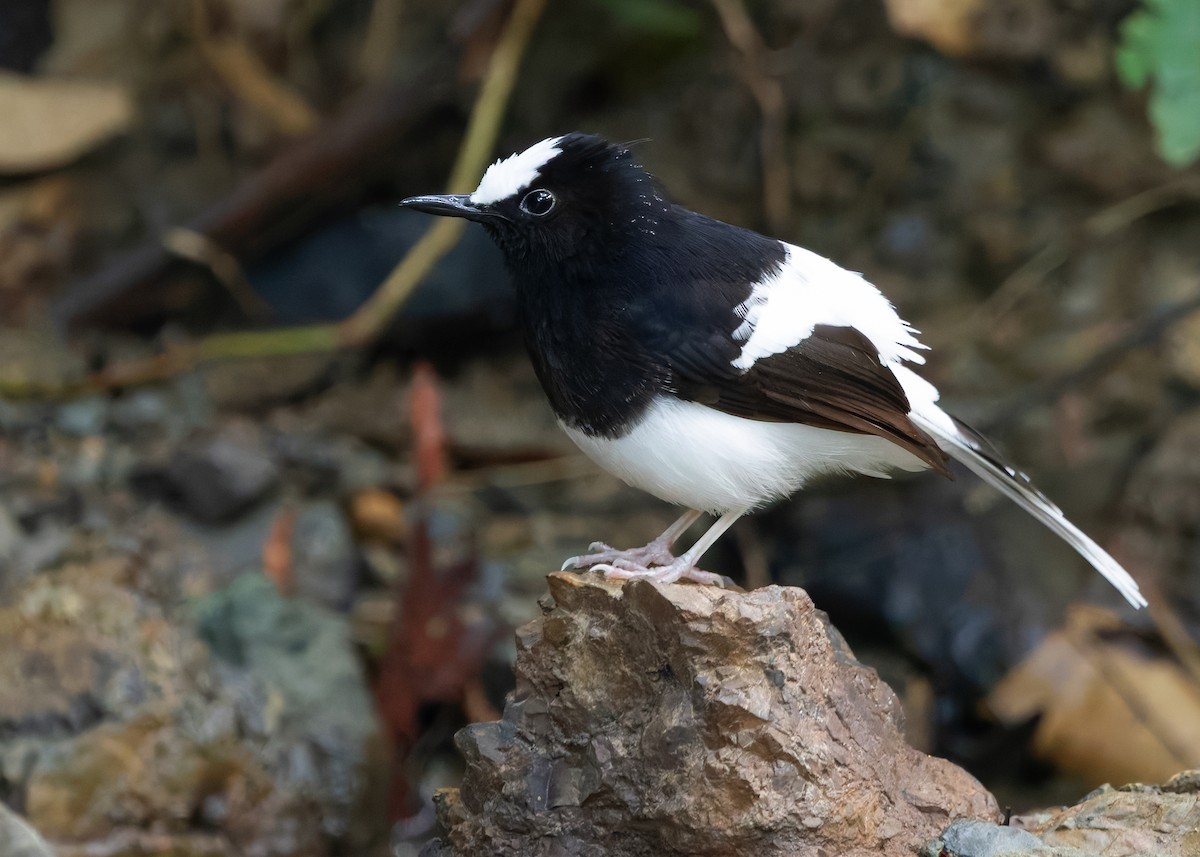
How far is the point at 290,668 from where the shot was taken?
618 cm

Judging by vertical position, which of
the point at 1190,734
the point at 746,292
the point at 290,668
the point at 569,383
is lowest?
the point at 290,668

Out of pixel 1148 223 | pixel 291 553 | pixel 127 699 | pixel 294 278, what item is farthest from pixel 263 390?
pixel 1148 223

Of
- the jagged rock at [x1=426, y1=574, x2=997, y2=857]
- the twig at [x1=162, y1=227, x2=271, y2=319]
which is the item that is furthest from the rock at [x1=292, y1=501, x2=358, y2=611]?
the jagged rock at [x1=426, y1=574, x2=997, y2=857]

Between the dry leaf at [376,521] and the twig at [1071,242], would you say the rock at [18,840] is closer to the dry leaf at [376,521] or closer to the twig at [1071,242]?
the dry leaf at [376,521]

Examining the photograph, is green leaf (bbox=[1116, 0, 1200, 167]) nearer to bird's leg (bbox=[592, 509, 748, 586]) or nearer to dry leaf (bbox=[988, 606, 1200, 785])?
Answer: dry leaf (bbox=[988, 606, 1200, 785])

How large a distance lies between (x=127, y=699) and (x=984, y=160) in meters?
5.15

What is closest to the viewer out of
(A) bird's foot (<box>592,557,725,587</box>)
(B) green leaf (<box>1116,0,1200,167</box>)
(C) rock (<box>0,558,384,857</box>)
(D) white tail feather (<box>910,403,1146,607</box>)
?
(A) bird's foot (<box>592,557,725,587</box>)

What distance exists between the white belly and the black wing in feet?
0.20

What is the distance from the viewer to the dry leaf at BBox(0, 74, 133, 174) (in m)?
7.74

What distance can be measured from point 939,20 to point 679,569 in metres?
4.28

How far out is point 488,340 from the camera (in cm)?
816

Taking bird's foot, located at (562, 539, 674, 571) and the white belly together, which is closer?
the white belly

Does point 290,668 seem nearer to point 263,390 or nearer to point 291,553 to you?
point 291,553

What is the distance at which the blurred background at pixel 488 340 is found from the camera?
6355mm
